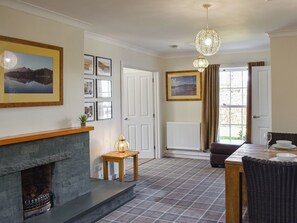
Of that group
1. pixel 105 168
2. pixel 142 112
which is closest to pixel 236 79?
pixel 142 112

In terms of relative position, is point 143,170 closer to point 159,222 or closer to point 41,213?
point 159,222

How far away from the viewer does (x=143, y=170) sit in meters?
5.73

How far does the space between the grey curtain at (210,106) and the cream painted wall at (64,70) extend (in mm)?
3353

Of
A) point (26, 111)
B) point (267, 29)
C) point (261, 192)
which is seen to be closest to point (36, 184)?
point (26, 111)

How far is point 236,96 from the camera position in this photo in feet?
21.2

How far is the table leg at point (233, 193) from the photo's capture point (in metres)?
2.87

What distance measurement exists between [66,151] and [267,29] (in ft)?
11.3

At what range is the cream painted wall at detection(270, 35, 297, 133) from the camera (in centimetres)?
459

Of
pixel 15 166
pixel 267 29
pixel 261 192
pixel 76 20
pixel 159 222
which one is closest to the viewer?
pixel 261 192

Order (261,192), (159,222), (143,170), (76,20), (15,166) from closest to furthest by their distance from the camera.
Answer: (261,192)
(15,166)
(159,222)
(76,20)
(143,170)

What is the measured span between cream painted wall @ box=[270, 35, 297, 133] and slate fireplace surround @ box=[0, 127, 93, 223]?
302 cm

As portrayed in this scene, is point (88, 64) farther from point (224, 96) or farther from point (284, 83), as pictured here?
point (224, 96)

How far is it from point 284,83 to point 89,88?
310 centimetres

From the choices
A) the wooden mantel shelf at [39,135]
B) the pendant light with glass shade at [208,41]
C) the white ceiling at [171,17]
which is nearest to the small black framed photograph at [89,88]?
the white ceiling at [171,17]
